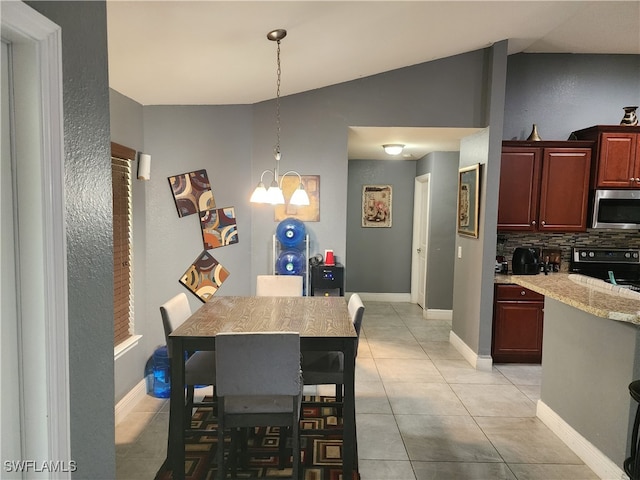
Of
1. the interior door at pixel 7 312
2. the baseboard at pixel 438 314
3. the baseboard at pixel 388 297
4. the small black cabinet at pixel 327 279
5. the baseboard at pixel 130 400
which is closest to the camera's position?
the interior door at pixel 7 312

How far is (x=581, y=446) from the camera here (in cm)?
261

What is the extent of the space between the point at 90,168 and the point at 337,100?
3.29 meters

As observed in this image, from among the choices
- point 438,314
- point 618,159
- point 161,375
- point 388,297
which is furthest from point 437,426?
point 388,297

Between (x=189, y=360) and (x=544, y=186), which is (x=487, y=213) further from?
(x=189, y=360)

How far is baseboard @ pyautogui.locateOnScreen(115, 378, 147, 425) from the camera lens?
3031 millimetres

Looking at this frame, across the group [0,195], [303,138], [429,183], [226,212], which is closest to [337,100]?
[303,138]

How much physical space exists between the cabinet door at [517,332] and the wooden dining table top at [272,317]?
189 cm

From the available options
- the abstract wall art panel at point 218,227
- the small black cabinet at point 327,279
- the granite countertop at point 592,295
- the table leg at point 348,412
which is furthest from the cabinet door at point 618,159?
the abstract wall art panel at point 218,227

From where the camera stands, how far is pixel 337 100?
13.5ft

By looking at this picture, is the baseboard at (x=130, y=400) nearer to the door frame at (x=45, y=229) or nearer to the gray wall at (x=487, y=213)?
the door frame at (x=45, y=229)

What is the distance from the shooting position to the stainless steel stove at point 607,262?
177 inches

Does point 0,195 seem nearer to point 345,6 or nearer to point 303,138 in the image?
point 345,6

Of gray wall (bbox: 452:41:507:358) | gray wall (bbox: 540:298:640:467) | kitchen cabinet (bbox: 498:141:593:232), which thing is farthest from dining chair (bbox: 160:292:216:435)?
kitchen cabinet (bbox: 498:141:593:232)

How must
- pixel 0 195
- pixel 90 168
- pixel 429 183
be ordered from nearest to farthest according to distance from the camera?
1. pixel 0 195
2. pixel 90 168
3. pixel 429 183
